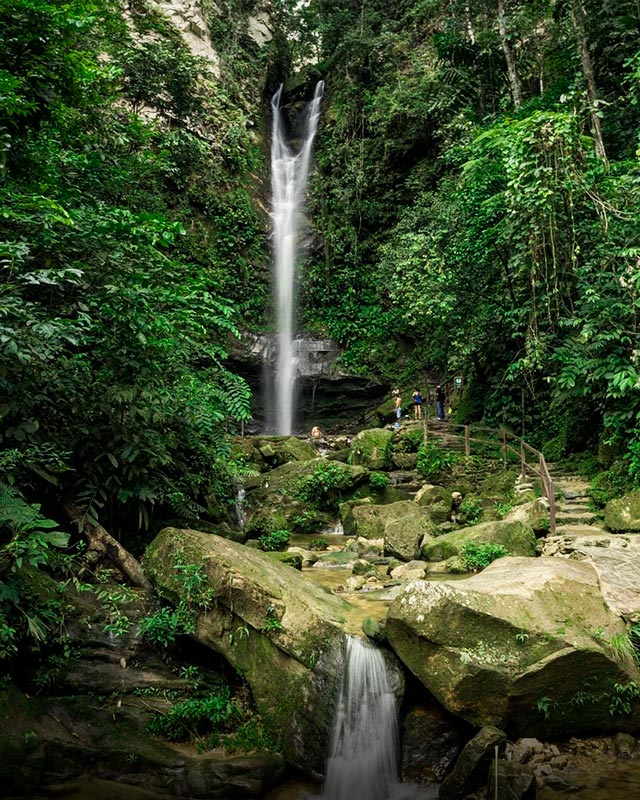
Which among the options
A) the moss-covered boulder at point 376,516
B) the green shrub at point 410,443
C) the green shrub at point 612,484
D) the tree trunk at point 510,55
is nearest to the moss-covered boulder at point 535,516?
the green shrub at point 612,484

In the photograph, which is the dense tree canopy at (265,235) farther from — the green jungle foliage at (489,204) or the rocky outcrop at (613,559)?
the rocky outcrop at (613,559)

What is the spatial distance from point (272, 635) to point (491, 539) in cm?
407

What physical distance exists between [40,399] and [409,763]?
4432 mm

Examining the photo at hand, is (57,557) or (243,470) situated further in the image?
(243,470)

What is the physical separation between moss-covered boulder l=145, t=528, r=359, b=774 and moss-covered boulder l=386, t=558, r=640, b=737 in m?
0.72

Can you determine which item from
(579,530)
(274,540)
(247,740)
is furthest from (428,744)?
(274,540)

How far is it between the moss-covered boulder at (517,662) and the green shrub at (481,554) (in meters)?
2.54

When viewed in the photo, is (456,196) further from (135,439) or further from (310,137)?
(310,137)

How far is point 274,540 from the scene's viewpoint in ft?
32.2

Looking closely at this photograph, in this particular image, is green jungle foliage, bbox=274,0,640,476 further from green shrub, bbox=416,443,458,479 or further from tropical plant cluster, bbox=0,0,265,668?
tropical plant cluster, bbox=0,0,265,668

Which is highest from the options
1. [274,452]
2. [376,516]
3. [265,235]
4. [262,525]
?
[265,235]

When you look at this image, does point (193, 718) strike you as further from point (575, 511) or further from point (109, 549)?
point (575, 511)

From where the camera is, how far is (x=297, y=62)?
28969 millimetres

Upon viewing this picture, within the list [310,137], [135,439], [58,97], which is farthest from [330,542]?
[310,137]
